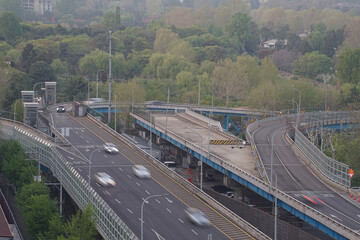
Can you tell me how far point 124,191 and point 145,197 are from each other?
126 inches

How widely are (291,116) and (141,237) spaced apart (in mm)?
80273

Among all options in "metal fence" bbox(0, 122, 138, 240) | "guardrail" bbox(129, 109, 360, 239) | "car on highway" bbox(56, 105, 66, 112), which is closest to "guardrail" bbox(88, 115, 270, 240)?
"guardrail" bbox(129, 109, 360, 239)

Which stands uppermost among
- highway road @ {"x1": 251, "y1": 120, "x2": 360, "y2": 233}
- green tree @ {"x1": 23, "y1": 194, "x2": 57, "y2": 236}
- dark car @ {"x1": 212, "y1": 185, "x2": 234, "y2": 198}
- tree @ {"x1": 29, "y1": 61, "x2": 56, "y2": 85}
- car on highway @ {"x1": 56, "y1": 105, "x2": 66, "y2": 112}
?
Result: tree @ {"x1": 29, "y1": 61, "x2": 56, "y2": 85}

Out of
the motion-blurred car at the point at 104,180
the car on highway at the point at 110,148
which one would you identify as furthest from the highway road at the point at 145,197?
the car on highway at the point at 110,148

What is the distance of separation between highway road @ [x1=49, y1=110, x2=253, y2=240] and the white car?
0.64m

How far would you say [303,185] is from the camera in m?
78.5

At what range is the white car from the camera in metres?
81.7

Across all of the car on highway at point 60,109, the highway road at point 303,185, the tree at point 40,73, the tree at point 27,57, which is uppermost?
the tree at point 27,57

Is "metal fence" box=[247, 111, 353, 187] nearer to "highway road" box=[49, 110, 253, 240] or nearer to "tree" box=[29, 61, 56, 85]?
"highway road" box=[49, 110, 253, 240]

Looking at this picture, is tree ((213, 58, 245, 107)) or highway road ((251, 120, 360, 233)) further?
tree ((213, 58, 245, 107))

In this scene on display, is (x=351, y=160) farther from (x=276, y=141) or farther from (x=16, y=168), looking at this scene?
(x=16, y=168)

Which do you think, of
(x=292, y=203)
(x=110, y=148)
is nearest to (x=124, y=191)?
(x=292, y=203)

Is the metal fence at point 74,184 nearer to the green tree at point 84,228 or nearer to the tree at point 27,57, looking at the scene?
the green tree at point 84,228

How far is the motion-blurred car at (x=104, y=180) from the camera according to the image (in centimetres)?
7744
